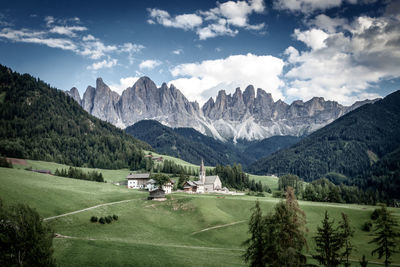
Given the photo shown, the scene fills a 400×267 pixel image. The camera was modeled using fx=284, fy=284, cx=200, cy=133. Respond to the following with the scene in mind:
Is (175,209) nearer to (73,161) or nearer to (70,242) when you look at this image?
(70,242)

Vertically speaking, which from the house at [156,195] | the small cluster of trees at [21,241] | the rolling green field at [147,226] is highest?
the small cluster of trees at [21,241]

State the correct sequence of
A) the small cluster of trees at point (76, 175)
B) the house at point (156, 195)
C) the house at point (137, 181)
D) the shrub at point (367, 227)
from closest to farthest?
the shrub at point (367, 227) → the house at point (156, 195) → the small cluster of trees at point (76, 175) → the house at point (137, 181)

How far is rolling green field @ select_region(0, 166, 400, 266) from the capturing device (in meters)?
47.3

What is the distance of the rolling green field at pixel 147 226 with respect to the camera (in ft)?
155

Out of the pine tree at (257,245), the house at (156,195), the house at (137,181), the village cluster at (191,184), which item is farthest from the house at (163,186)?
the pine tree at (257,245)

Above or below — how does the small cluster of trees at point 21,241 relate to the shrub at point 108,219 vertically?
above

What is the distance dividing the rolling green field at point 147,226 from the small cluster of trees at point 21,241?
8050 mm

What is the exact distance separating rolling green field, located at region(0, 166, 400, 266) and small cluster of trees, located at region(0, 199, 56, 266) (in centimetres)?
805

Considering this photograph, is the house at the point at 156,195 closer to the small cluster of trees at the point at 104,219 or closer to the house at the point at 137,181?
the small cluster of trees at the point at 104,219

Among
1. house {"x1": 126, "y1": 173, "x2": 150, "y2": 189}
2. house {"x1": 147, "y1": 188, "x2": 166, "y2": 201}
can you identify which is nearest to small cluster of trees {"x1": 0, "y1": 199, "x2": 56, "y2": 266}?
house {"x1": 147, "y1": 188, "x2": 166, "y2": 201}

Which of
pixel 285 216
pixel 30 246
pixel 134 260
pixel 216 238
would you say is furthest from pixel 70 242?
pixel 285 216

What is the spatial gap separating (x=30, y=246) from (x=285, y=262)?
30.0 meters

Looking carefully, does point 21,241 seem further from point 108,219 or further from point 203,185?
point 203,185

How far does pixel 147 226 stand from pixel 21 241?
42.3 m
